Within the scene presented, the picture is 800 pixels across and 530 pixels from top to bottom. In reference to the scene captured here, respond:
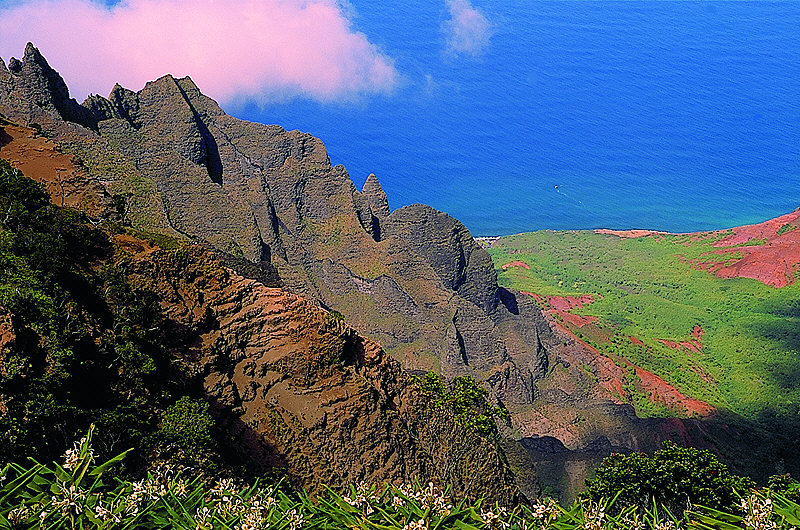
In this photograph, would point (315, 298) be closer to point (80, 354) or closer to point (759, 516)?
point (80, 354)

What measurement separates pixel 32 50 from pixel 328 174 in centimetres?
3094

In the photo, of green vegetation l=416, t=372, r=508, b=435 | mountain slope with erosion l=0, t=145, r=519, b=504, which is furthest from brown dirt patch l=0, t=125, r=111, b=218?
green vegetation l=416, t=372, r=508, b=435

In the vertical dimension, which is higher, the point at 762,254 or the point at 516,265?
the point at 762,254

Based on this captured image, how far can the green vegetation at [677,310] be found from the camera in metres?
76.9

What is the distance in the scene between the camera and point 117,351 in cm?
1761

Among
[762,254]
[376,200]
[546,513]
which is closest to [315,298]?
[376,200]

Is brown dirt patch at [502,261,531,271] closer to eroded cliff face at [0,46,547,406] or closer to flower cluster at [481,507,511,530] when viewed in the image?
eroded cliff face at [0,46,547,406]

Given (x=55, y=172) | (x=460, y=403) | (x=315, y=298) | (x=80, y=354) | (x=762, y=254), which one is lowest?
(x=80, y=354)

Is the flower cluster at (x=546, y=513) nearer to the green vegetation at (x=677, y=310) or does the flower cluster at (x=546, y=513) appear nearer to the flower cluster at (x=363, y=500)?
the flower cluster at (x=363, y=500)

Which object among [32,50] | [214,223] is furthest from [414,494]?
[32,50]

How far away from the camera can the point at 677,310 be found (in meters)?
104

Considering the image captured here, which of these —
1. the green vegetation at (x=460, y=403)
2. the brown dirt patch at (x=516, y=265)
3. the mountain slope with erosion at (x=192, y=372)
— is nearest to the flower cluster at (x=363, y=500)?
the mountain slope with erosion at (x=192, y=372)

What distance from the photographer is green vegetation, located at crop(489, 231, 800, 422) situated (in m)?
76.9

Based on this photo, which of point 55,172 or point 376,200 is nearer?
point 55,172
